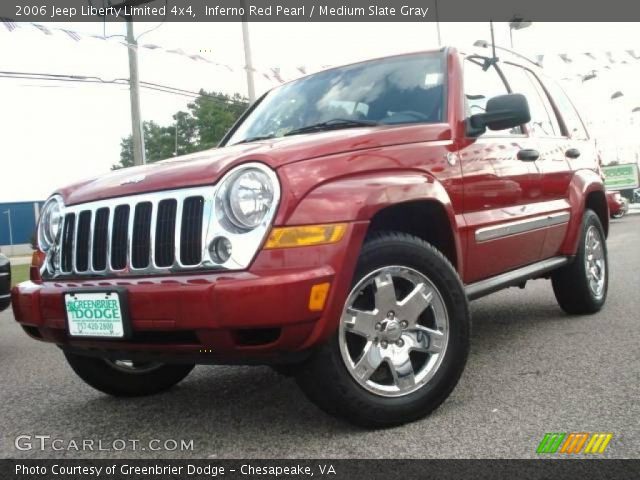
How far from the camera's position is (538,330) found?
4680 millimetres

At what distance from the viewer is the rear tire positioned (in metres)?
4.84

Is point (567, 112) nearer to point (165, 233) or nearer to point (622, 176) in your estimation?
point (165, 233)

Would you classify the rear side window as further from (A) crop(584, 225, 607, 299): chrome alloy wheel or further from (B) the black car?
(B) the black car

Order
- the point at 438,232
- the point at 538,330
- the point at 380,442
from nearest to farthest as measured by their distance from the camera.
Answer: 1. the point at 380,442
2. the point at 438,232
3. the point at 538,330

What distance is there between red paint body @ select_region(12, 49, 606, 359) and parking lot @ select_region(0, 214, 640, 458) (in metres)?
0.46

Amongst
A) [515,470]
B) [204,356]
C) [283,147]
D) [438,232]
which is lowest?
[515,470]

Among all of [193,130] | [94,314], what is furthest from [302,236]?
[193,130]

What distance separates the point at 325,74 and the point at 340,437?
2.36 m

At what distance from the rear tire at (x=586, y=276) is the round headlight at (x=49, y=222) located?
346 centimetres

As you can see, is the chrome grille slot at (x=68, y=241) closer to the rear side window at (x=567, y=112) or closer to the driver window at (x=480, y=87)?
the driver window at (x=480, y=87)

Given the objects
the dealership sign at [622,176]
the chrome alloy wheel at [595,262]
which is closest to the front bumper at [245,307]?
the chrome alloy wheel at [595,262]

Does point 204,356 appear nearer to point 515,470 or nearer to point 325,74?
point 515,470

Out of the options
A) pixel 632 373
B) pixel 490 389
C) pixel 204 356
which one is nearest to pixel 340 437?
pixel 204 356

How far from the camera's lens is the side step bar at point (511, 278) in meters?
3.48
